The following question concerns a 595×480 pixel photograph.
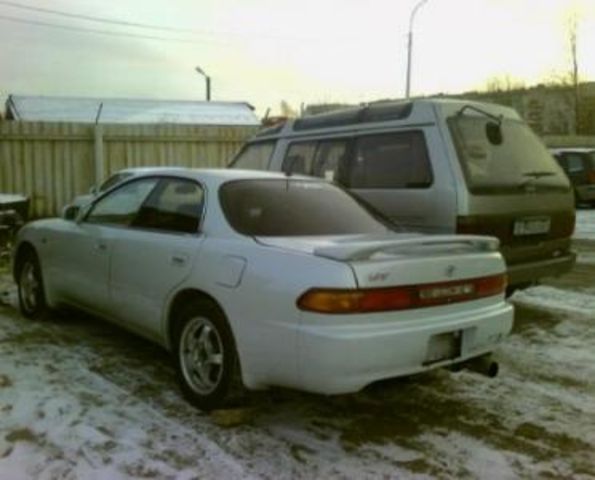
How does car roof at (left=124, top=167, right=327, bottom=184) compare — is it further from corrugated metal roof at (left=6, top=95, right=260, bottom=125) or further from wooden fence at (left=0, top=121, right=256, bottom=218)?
corrugated metal roof at (left=6, top=95, right=260, bottom=125)

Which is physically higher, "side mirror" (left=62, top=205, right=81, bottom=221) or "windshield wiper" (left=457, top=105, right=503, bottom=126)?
"windshield wiper" (left=457, top=105, right=503, bottom=126)

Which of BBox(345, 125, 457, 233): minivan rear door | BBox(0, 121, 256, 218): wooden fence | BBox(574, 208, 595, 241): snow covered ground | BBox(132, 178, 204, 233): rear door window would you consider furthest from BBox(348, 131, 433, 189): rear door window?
BBox(0, 121, 256, 218): wooden fence

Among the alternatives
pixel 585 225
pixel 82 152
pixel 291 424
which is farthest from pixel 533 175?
pixel 585 225

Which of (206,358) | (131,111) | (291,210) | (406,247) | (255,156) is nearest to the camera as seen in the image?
(406,247)

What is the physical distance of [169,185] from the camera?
5.36 metres

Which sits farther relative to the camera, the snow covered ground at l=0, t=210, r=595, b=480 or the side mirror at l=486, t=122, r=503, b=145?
the side mirror at l=486, t=122, r=503, b=145

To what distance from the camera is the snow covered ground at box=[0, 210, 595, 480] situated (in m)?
3.75

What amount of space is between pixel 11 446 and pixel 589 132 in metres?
48.1

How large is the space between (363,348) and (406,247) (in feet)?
2.18

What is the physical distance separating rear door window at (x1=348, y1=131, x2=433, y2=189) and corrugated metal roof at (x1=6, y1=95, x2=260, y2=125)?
18140mm

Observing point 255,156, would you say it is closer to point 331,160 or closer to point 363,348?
point 331,160

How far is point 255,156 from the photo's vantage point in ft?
28.6

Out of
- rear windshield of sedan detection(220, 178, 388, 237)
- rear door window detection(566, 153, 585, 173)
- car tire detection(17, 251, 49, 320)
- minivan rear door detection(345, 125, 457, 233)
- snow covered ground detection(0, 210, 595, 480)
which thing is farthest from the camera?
rear door window detection(566, 153, 585, 173)

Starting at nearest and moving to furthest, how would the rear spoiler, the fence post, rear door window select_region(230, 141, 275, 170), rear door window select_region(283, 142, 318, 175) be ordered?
1. the rear spoiler
2. rear door window select_region(283, 142, 318, 175)
3. rear door window select_region(230, 141, 275, 170)
4. the fence post
